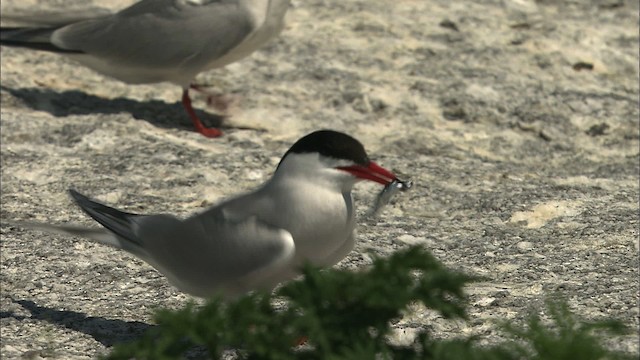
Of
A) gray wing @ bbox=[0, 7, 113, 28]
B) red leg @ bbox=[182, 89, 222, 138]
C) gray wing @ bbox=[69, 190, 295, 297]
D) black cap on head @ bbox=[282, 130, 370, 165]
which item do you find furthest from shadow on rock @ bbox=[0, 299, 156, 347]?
gray wing @ bbox=[0, 7, 113, 28]

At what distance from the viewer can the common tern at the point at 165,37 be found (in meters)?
5.23

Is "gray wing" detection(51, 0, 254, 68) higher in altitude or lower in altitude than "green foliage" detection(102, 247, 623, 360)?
lower

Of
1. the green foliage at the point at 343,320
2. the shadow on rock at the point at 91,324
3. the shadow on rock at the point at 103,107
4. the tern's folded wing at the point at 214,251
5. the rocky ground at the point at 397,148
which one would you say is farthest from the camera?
the shadow on rock at the point at 103,107

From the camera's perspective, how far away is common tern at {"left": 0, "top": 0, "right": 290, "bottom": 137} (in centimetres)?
523

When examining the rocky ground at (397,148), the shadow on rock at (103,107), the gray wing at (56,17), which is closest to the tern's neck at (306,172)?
the rocky ground at (397,148)

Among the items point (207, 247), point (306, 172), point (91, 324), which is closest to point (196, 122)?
point (91, 324)

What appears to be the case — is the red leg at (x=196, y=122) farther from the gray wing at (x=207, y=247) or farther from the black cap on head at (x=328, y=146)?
the black cap on head at (x=328, y=146)

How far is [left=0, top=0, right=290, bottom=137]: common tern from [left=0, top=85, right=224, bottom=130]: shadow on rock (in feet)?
0.44

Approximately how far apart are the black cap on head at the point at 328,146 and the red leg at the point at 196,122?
2250 millimetres

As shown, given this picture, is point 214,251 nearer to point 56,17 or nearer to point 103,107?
point 103,107

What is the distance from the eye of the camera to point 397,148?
5.20m

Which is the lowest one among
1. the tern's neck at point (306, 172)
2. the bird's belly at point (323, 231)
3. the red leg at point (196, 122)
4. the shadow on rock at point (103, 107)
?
the shadow on rock at point (103, 107)

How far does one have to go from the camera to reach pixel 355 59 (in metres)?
6.09

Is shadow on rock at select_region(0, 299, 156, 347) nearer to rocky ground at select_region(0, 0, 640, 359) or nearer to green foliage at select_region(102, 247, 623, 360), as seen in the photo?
rocky ground at select_region(0, 0, 640, 359)
